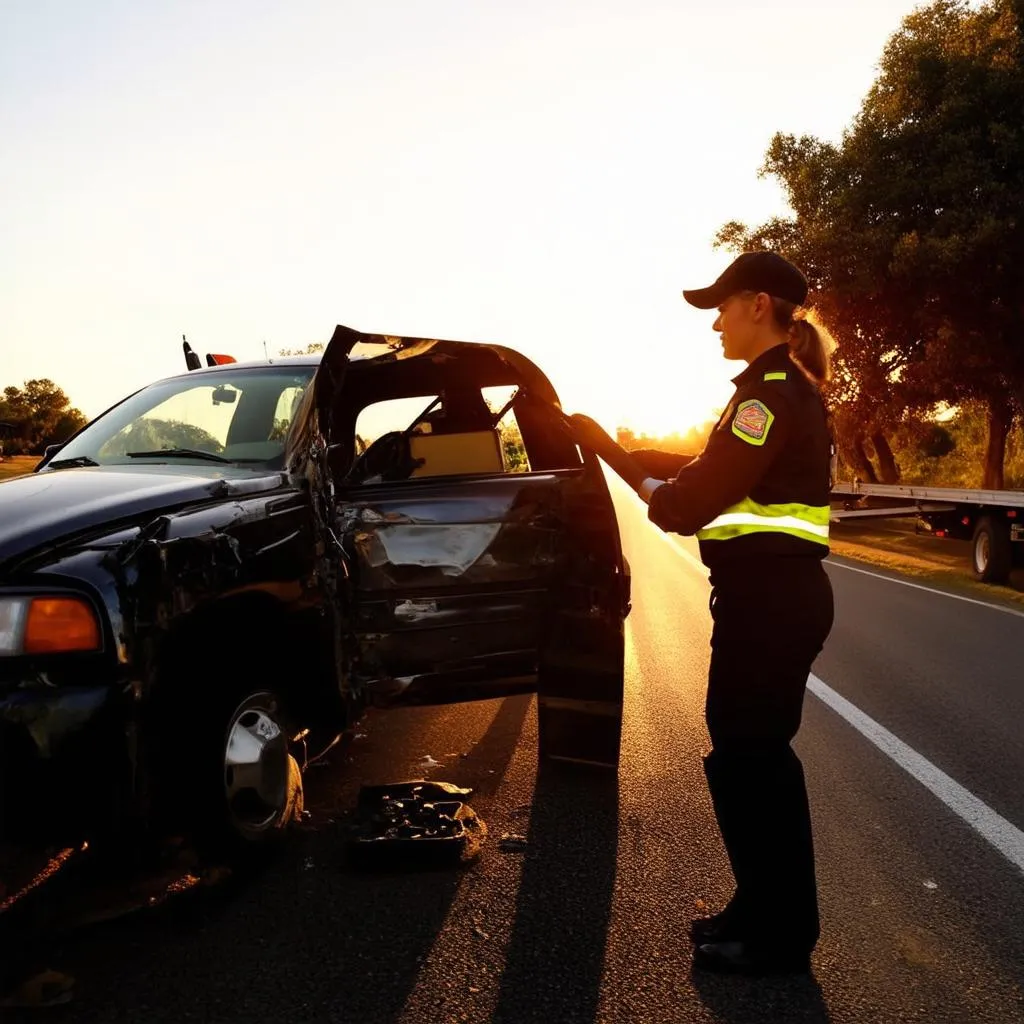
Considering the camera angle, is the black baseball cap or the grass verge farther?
the grass verge

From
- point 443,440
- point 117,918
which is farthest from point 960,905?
point 443,440

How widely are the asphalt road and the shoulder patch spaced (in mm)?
1583

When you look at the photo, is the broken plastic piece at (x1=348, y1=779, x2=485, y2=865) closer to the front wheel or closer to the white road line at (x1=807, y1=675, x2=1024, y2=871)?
the front wheel

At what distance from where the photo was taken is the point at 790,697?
299 cm

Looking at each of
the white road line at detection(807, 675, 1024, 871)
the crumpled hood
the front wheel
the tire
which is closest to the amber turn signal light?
the crumpled hood

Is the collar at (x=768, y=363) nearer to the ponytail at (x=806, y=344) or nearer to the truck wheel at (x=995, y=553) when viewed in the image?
the ponytail at (x=806, y=344)

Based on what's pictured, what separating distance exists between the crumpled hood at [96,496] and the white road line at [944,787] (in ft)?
10.4

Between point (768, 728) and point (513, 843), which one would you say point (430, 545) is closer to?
point (513, 843)

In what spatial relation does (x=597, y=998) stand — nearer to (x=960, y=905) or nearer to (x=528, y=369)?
(x=960, y=905)

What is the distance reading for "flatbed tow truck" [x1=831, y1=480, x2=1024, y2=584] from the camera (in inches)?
563

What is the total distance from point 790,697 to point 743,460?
72cm

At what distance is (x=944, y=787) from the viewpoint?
474cm

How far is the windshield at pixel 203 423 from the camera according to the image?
4105 millimetres

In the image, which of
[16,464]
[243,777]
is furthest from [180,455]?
[16,464]
